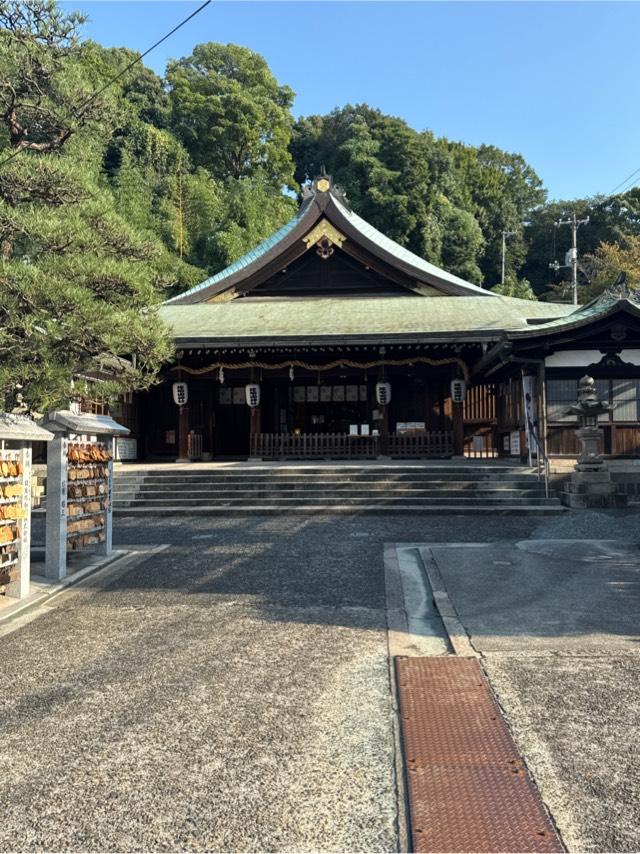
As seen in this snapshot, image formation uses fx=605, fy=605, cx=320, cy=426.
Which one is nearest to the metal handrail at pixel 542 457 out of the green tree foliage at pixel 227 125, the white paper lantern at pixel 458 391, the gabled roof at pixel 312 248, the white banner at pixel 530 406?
the white banner at pixel 530 406

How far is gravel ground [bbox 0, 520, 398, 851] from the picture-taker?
2.47 metres

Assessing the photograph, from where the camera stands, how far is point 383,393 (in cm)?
1639

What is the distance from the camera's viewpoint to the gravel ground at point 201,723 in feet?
8.09

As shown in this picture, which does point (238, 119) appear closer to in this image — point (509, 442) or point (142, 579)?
point (509, 442)

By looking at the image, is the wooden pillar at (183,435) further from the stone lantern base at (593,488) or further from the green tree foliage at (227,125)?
the green tree foliage at (227,125)

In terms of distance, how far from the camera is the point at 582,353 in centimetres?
1362

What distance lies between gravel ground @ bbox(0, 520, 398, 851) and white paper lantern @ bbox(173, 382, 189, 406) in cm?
1106

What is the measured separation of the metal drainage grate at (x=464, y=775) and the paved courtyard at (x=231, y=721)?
10 centimetres

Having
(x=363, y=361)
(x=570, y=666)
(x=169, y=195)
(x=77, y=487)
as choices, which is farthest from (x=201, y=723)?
(x=169, y=195)

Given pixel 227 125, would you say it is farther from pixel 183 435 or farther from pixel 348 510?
pixel 348 510

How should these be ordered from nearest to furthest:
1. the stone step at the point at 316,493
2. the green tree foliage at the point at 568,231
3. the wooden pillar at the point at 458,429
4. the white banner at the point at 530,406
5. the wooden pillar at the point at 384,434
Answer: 1. the stone step at the point at 316,493
2. the white banner at the point at 530,406
3. the wooden pillar at the point at 458,429
4. the wooden pillar at the point at 384,434
5. the green tree foliage at the point at 568,231

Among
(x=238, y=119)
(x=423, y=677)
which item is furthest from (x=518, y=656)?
(x=238, y=119)

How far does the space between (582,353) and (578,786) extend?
12.3 metres

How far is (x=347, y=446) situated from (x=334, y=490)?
4768 millimetres
